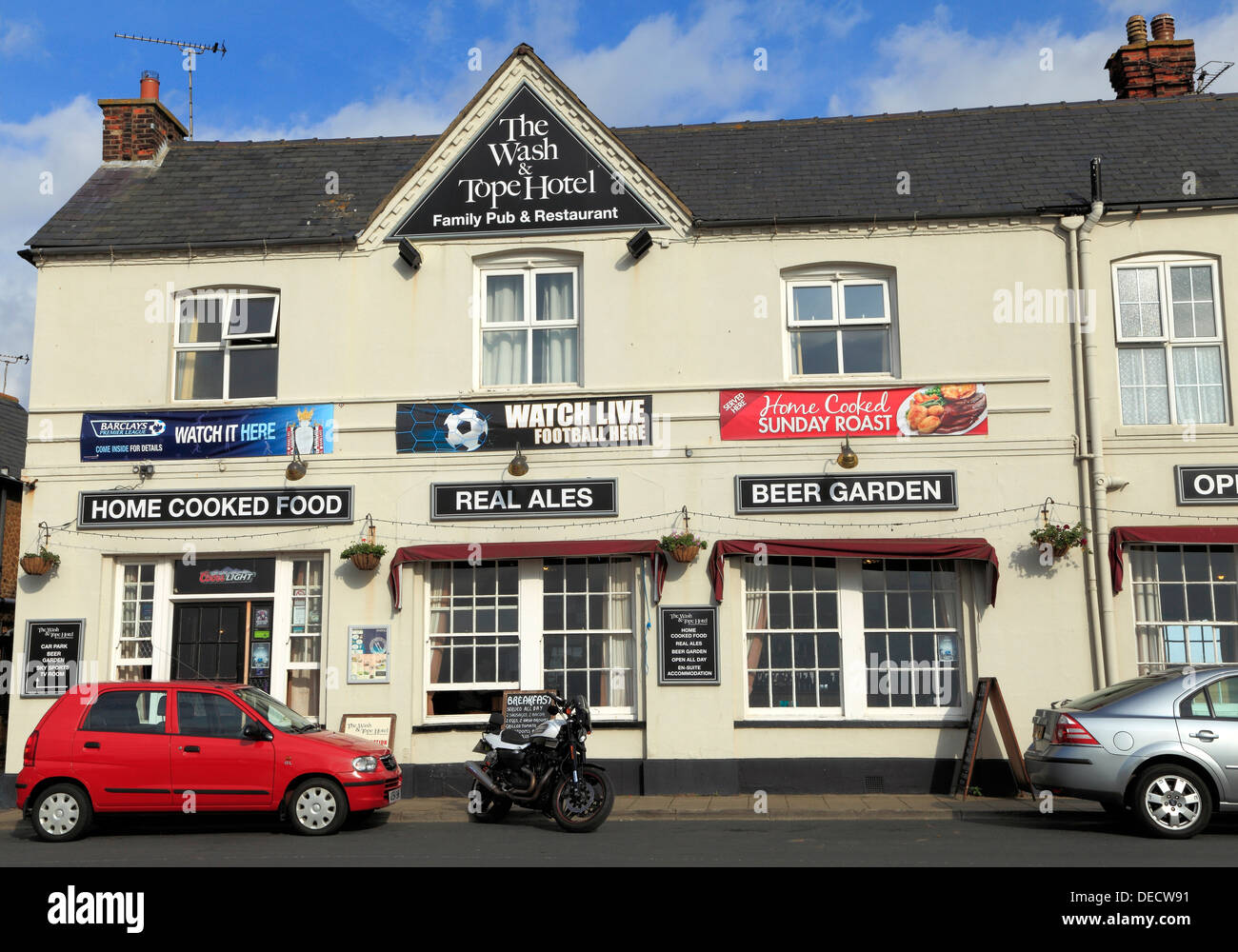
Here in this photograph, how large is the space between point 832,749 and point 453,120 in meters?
9.78

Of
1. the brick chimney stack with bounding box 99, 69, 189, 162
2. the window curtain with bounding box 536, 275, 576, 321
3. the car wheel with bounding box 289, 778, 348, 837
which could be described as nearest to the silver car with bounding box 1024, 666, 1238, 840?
the car wheel with bounding box 289, 778, 348, 837

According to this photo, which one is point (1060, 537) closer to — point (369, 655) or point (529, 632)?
point (529, 632)

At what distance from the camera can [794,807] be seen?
13055mm

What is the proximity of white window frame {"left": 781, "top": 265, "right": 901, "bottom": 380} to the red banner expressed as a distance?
A: 0.35 meters

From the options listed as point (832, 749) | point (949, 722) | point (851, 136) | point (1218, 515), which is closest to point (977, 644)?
point (949, 722)

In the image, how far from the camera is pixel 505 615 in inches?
593

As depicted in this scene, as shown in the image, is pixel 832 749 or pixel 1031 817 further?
pixel 832 749

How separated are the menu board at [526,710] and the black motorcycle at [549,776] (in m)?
0.85

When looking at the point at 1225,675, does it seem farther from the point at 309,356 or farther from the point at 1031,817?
the point at 309,356

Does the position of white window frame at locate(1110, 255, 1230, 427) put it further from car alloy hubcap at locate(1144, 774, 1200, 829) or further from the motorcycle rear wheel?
the motorcycle rear wheel

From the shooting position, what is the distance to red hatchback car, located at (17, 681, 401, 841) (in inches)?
459

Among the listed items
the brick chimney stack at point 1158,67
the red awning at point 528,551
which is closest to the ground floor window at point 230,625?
the red awning at point 528,551

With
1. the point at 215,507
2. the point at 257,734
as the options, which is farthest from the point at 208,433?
the point at 257,734

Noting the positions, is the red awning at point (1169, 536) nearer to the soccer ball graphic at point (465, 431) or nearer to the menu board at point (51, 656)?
the soccer ball graphic at point (465, 431)
